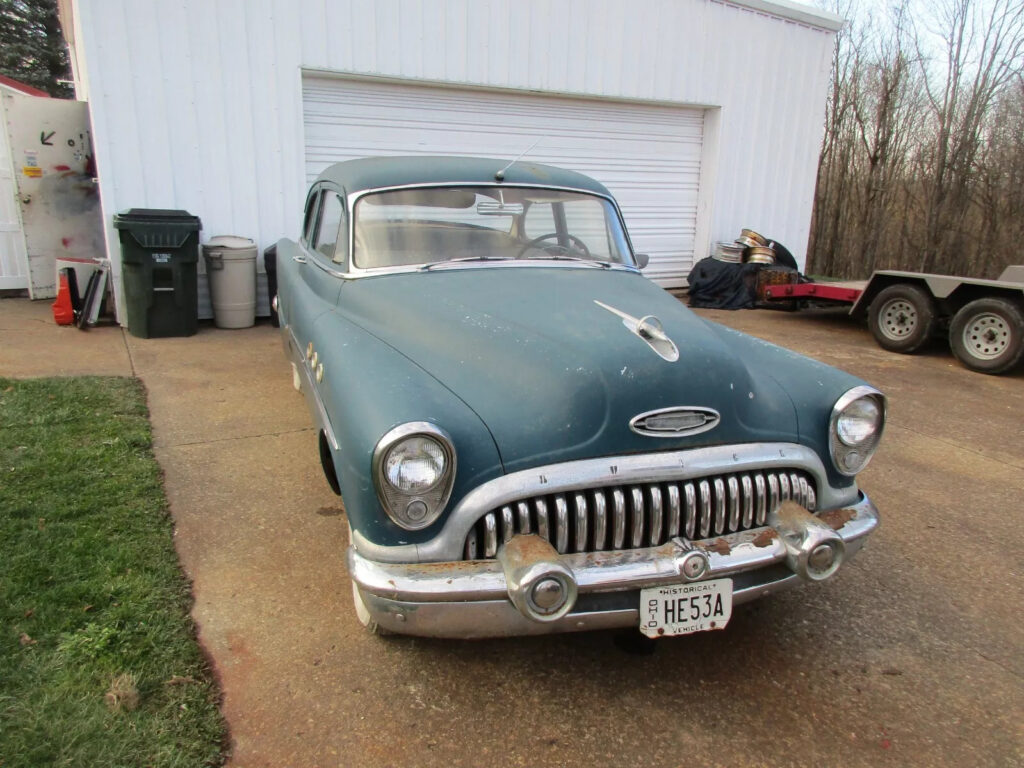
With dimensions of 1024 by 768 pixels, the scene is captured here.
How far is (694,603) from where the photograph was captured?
2.24 metres

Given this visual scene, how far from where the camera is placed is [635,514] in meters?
2.22

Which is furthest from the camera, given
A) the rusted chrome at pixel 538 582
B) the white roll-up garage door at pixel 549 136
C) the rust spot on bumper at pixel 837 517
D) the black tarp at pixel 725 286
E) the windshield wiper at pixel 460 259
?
the black tarp at pixel 725 286

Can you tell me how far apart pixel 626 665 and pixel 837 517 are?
Result: 0.94m

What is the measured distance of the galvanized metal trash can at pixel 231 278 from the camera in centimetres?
737

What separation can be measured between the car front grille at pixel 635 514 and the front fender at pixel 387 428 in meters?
0.16

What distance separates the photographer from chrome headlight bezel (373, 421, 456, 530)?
6.67 feet

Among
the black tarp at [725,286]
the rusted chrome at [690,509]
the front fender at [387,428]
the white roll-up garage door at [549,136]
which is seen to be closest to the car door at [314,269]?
the front fender at [387,428]

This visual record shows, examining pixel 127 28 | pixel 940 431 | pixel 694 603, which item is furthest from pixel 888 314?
pixel 127 28

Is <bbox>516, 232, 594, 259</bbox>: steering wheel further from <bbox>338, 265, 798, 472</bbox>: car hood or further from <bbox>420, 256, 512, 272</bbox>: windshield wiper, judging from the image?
<bbox>338, 265, 798, 472</bbox>: car hood

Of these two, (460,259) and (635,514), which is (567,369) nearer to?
(635,514)

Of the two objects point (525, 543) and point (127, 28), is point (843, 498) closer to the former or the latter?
point (525, 543)

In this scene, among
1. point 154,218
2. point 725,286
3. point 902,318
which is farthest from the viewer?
point 725,286

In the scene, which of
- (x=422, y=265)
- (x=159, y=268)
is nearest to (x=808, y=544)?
(x=422, y=265)

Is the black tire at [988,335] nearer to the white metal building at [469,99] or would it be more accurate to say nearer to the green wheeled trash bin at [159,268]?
the white metal building at [469,99]
